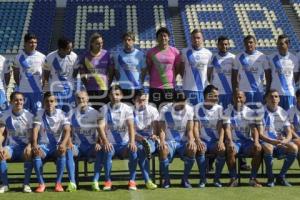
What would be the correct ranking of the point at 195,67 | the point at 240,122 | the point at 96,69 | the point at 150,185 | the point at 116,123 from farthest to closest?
the point at 195,67 → the point at 96,69 → the point at 240,122 → the point at 116,123 → the point at 150,185

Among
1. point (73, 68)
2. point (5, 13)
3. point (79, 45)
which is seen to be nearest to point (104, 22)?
point (79, 45)

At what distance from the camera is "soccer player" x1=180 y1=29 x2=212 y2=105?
7.30 meters

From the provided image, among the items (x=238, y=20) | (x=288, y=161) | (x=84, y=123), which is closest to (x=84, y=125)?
(x=84, y=123)

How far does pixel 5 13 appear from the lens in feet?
67.6

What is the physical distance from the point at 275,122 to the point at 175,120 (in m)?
1.27

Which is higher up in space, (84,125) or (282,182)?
(84,125)

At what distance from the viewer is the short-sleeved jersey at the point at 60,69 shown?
7262 mm

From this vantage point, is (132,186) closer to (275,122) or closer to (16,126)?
(16,126)

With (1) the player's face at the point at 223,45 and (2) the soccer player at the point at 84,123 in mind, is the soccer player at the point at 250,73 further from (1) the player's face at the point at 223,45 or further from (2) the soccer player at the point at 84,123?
(2) the soccer player at the point at 84,123

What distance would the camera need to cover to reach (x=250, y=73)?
7562 millimetres

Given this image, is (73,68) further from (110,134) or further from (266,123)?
(266,123)

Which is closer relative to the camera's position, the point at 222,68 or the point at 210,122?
the point at 210,122

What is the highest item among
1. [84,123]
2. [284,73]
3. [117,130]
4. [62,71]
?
[62,71]

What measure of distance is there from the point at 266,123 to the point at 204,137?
0.79m
